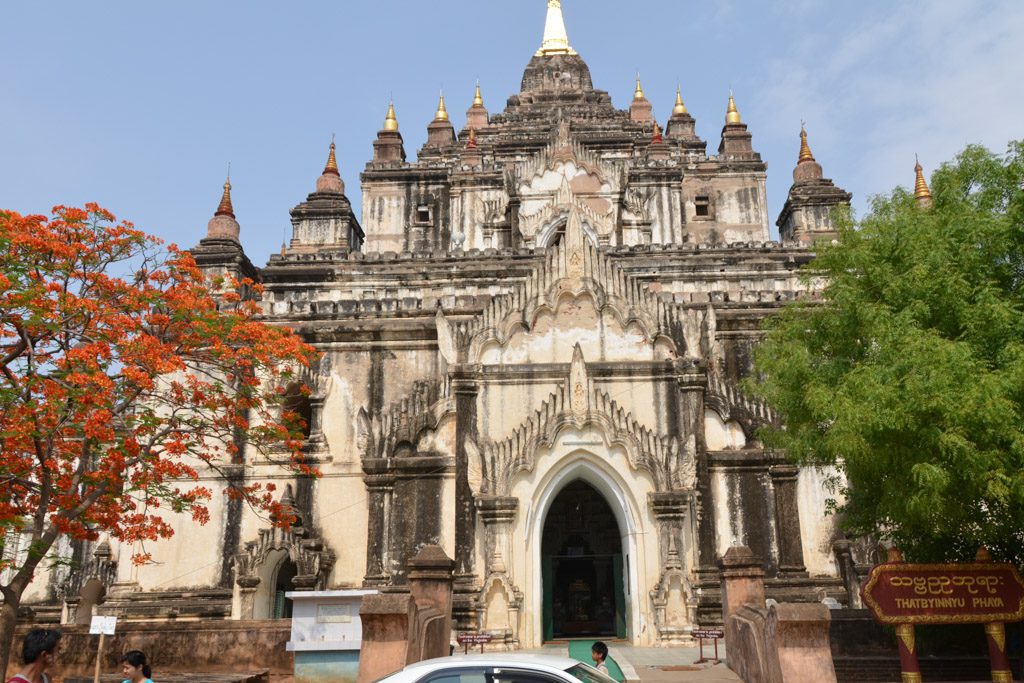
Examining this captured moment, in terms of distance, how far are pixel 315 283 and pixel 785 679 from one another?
78.6 ft

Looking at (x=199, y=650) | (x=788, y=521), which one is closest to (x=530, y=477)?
(x=788, y=521)

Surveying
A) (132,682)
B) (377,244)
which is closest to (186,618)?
(132,682)

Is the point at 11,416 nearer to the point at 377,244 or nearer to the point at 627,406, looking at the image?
the point at 627,406

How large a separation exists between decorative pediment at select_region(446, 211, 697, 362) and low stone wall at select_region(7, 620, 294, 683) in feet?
22.9

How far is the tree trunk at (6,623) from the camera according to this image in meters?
14.3

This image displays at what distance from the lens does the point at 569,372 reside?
19250 mm

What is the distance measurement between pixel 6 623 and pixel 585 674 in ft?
37.3

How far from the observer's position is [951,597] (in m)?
13.5

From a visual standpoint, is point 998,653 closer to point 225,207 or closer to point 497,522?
point 497,522

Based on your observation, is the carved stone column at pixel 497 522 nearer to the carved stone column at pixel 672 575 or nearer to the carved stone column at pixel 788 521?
the carved stone column at pixel 672 575

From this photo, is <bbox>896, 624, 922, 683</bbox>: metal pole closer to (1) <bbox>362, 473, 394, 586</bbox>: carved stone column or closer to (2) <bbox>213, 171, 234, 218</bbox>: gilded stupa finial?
(1) <bbox>362, 473, 394, 586</bbox>: carved stone column

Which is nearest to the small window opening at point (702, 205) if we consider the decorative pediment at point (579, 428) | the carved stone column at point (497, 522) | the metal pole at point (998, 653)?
the decorative pediment at point (579, 428)

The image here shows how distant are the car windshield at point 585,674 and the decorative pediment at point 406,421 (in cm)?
1213

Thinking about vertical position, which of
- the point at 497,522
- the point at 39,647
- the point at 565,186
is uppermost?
the point at 565,186
